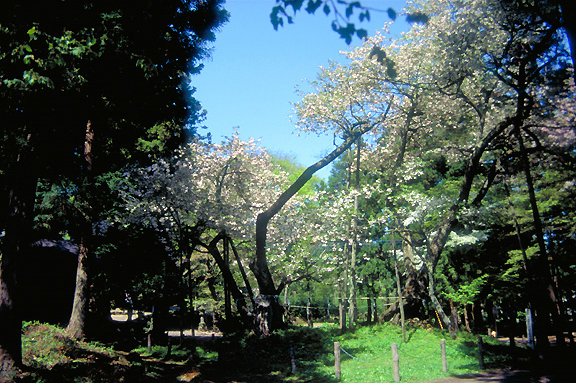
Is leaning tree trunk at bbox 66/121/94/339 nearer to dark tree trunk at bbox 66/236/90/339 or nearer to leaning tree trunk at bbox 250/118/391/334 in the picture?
dark tree trunk at bbox 66/236/90/339

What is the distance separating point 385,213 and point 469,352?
7.22m

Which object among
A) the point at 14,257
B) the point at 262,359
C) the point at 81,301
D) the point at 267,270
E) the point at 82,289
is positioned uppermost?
the point at 267,270

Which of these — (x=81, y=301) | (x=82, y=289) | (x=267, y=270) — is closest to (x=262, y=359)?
(x=267, y=270)

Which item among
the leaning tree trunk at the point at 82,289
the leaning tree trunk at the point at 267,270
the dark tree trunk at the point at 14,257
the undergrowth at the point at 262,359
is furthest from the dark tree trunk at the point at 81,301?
the leaning tree trunk at the point at 267,270

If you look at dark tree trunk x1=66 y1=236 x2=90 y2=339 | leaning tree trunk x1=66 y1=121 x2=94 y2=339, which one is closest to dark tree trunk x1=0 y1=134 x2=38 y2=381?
leaning tree trunk x1=66 y1=121 x2=94 y2=339

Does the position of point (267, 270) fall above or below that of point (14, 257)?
above

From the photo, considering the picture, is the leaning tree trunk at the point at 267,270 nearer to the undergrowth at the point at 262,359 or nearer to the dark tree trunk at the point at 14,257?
the undergrowth at the point at 262,359

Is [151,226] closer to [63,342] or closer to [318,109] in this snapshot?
[63,342]

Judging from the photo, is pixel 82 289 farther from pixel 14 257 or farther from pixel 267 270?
pixel 267 270

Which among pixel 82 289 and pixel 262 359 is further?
pixel 262 359

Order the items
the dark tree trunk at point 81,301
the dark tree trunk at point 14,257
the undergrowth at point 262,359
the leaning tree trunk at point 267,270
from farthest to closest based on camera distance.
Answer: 1. the leaning tree trunk at point 267,270
2. the dark tree trunk at point 81,301
3. the undergrowth at point 262,359
4. the dark tree trunk at point 14,257

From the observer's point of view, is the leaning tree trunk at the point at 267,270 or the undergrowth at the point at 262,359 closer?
the undergrowth at the point at 262,359

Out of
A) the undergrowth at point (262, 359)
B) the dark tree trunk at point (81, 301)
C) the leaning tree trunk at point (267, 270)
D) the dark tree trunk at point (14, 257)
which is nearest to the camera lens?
the dark tree trunk at point (14, 257)

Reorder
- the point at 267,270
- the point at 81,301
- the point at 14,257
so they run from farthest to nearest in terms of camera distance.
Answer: the point at 267,270 < the point at 81,301 < the point at 14,257
